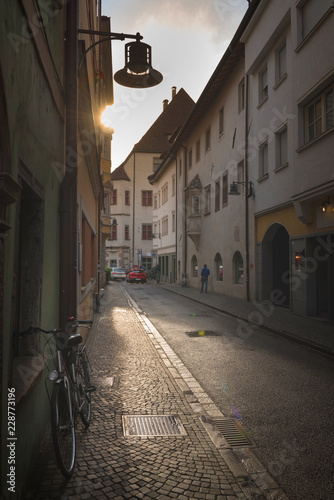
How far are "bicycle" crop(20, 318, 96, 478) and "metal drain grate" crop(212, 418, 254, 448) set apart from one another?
1462mm

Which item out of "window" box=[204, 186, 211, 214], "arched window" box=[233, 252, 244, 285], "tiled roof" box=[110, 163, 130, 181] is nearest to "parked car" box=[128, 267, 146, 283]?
"window" box=[204, 186, 211, 214]

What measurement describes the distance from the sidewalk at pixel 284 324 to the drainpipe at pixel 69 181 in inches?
221

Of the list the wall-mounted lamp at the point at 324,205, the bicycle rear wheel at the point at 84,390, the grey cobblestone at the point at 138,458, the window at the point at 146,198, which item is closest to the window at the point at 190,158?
the wall-mounted lamp at the point at 324,205

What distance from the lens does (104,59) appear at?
2084 cm

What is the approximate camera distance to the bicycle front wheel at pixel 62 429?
3426 mm

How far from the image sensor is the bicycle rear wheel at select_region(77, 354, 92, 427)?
4652 millimetres

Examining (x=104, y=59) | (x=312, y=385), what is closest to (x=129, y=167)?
(x=104, y=59)

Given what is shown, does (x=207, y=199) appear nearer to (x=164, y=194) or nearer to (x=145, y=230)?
(x=164, y=194)

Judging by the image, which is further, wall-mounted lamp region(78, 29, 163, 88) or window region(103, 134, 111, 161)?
window region(103, 134, 111, 161)

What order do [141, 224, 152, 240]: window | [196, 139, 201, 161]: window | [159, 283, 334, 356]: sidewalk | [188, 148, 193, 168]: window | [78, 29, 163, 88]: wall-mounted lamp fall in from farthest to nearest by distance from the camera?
[141, 224, 152, 240]: window
[188, 148, 193, 168]: window
[196, 139, 201, 161]: window
[159, 283, 334, 356]: sidewalk
[78, 29, 163, 88]: wall-mounted lamp

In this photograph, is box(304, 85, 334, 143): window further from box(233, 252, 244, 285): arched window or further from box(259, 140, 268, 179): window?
box(233, 252, 244, 285): arched window

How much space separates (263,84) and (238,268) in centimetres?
873

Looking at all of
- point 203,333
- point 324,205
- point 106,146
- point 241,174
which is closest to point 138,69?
point 203,333

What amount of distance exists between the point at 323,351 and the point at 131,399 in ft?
15.8
